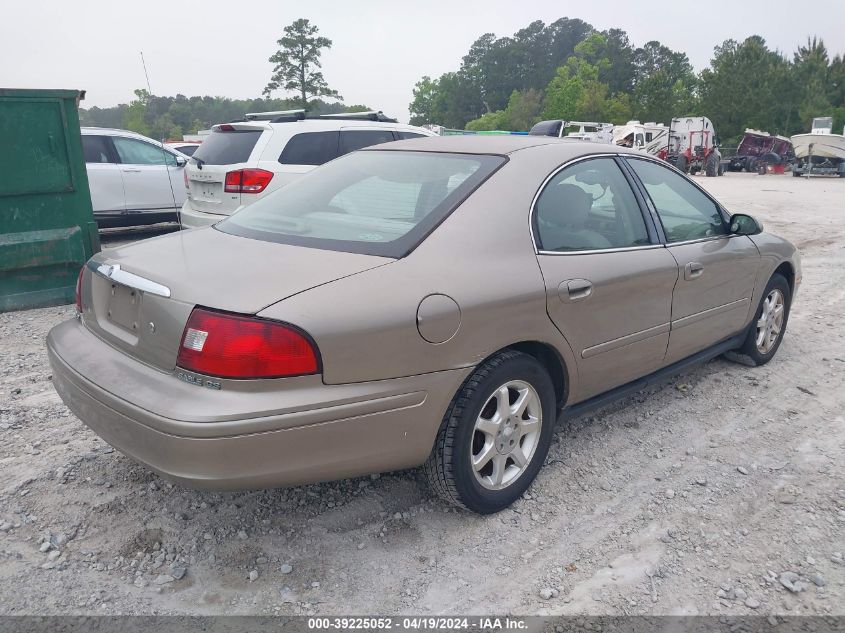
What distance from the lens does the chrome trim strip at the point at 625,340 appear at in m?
3.10

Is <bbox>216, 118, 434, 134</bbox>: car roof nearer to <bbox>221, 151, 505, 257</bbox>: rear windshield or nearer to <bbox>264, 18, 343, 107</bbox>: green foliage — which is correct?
<bbox>221, 151, 505, 257</bbox>: rear windshield

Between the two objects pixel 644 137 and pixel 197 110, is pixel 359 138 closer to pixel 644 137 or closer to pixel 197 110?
pixel 644 137

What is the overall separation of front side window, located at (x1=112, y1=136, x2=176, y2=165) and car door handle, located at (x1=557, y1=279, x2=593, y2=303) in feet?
26.1

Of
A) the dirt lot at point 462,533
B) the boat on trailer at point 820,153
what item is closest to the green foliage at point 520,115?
the boat on trailer at point 820,153

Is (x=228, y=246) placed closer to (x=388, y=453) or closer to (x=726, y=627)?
(x=388, y=453)

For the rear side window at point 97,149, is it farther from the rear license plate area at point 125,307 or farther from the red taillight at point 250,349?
the red taillight at point 250,349

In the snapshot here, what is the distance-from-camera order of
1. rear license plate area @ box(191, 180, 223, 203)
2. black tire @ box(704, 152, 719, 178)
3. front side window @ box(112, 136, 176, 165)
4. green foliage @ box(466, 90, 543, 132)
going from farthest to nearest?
1. green foliage @ box(466, 90, 543, 132)
2. black tire @ box(704, 152, 719, 178)
3. front side window @ box(112, 136, 176, 165)
4. rear license plate area @ box(191, 180, 223, 203)

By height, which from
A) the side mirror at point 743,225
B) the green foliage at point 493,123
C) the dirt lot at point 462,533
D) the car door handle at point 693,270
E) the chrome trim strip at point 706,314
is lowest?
the dirt lot at point 462,533

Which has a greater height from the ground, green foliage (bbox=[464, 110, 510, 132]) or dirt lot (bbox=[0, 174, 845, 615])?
green foliage (bbox=[464, 110, 510, 132])

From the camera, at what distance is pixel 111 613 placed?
2.28 meters

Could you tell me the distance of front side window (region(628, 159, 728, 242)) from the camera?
3.69 metres

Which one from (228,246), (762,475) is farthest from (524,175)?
(762,475)

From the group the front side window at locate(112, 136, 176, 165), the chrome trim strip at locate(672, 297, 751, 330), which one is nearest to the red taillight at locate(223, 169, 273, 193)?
the front side window at locate(112, 136, 176, 165)

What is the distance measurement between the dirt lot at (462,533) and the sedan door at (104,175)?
6.11m
